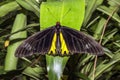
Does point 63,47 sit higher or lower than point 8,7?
lower

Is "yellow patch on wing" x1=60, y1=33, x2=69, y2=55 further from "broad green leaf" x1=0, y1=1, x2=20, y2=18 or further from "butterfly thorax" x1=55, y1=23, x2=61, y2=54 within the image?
"broad green leaf" x1=0, y1=1, x2=20, y2=18

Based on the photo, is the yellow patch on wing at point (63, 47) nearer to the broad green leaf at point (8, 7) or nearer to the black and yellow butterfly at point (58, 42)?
the black and yellow butterfly at point (58, 42)

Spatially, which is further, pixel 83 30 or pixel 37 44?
pixel 83 30

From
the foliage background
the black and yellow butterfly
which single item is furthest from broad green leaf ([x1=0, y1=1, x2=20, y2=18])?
the black and yellow butterfly

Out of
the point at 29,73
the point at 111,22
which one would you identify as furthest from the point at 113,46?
the point at 29,73

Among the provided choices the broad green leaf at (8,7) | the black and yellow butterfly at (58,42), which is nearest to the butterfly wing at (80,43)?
the black and yellow butterfly at (58,42)

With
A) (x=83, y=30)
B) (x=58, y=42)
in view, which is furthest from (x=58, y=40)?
(x=83, y=30)

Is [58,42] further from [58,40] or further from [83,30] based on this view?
[83,30]

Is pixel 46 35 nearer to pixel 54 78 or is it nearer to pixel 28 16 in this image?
pixel 54 78
